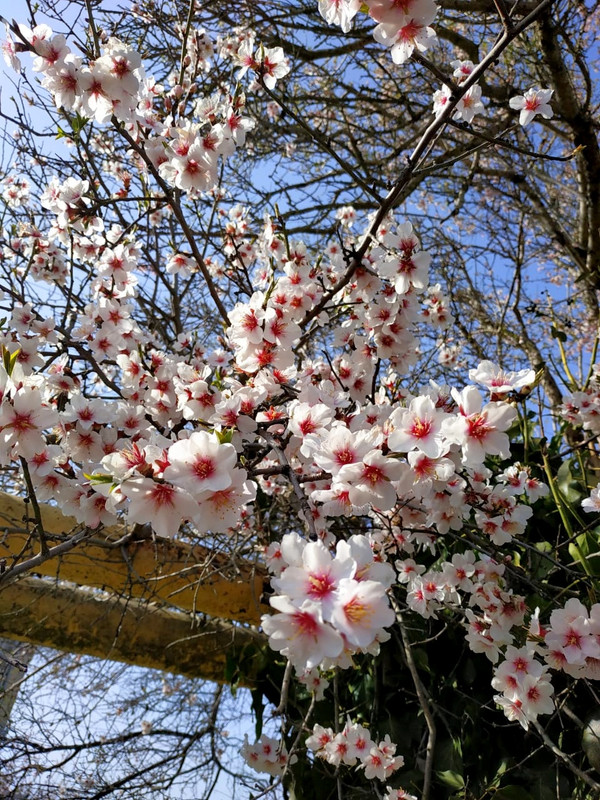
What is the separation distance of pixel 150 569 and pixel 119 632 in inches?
13.0

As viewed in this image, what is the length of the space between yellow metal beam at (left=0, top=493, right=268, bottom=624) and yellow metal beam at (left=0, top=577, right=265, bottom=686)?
0.38 feet

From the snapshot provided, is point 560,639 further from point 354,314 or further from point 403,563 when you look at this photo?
point 354,314

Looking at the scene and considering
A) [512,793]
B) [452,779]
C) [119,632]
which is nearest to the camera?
[512,793]

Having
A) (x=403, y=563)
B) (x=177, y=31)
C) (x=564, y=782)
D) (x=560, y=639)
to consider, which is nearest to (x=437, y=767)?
(x=564, y=782)

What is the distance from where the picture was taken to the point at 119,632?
278 centimetres

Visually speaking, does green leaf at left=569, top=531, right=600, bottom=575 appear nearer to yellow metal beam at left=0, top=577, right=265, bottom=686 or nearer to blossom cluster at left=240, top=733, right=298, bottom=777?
blossom cluster at left=240, top=733, right=298, bottom=777

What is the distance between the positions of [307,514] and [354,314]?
4.26ft

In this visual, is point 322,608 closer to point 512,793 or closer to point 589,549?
point 512,793

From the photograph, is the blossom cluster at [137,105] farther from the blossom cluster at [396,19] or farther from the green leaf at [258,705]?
the green leaf at [258,705]

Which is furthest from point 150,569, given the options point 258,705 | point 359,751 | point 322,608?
point 322,608

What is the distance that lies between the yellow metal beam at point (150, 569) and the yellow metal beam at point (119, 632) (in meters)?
0.12

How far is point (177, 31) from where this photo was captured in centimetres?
345

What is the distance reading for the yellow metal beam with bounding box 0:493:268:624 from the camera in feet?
8.77

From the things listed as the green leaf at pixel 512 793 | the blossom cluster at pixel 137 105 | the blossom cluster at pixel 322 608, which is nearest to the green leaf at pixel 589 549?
the green leaf at pixel 512 793
